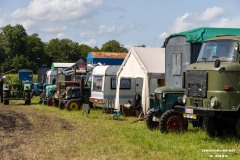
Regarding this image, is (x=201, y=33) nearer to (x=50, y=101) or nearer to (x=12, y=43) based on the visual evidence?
(x=50, y=101)

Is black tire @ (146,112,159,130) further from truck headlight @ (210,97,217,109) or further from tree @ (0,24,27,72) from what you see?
tree @ (0,24,27,72)

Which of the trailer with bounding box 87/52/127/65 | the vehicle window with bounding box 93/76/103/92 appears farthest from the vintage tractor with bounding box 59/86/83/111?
the trailer with bounding box 87/52/127/65

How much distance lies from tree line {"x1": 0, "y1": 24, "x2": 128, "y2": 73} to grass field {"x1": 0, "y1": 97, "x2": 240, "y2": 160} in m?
76.2

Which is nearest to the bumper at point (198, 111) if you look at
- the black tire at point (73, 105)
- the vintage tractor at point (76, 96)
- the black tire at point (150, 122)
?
the black tire at point (150, 122)

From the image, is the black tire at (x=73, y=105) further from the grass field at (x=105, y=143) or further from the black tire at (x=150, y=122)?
the black tire at (x=150, y=122)

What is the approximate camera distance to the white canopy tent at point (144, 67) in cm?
1823

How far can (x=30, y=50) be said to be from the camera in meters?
99.4

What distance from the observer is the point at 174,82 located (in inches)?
667

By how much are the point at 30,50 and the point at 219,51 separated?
91430mm

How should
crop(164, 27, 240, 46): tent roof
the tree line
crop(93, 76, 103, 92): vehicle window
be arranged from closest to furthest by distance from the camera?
crop(164, 27, 240, 46): tent roof
crop(93, 76, 103, 92): vehicle window
the tree line

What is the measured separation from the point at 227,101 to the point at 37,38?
99671 mm

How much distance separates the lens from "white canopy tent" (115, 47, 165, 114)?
18234mm

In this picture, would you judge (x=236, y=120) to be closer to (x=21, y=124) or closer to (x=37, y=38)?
(x=21, y=124)

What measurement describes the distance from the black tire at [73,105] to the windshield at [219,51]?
36.9 feet
